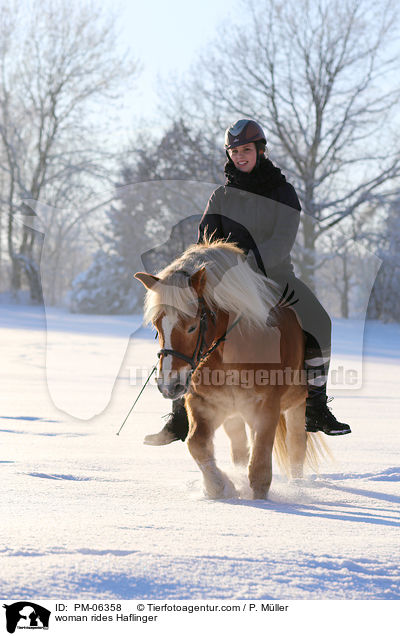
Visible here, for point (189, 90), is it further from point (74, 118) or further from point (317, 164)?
point (74, 118)

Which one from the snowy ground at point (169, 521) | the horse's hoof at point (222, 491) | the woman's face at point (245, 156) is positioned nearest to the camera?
the snowy ground at point (169, 521)

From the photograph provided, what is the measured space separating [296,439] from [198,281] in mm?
1743

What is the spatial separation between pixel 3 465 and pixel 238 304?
5.46 ft

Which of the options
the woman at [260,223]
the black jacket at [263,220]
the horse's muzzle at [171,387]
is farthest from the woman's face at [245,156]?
the horse's muzzle at [171,387]

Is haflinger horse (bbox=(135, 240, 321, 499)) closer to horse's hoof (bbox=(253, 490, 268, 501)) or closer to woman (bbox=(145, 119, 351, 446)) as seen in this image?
horse's hoof (bbox=(253, 490, 268, 501))

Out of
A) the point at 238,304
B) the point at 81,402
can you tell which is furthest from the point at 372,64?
the point at 238,304

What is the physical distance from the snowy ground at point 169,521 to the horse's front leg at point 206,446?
13 centimetres

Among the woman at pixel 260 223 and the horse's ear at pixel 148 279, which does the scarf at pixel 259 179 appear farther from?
the horse's ear at pixel 148 279

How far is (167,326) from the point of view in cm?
320

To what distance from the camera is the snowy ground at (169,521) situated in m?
2.00

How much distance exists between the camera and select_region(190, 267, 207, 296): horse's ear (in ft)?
11.0
